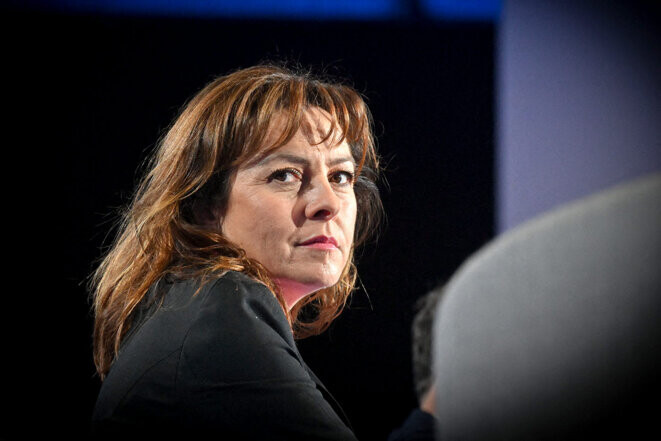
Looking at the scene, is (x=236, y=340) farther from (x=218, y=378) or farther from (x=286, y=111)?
(x=286, y=111)

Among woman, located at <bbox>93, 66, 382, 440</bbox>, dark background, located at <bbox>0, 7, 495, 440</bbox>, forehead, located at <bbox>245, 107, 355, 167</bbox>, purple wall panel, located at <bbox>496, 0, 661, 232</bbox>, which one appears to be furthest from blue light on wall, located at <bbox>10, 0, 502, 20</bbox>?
forehead, located at <bbox>245, 107, 355, 167</bbox>

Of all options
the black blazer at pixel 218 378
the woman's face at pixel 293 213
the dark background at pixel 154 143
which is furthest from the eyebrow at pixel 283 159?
the dark background at pixel 154 143

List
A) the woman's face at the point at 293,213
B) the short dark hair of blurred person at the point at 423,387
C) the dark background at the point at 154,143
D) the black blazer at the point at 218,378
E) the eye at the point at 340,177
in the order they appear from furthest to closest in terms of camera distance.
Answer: the dark background at the point at 154,143 → the eye at the point at 340,177 → the woman's face at the point at 293,213 → the black blazer at the point at 218,378 → the short dark hair of blurred person at the point at 423,387

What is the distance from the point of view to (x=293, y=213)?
1.18 metres

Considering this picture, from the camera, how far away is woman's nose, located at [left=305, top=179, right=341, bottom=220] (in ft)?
3.88

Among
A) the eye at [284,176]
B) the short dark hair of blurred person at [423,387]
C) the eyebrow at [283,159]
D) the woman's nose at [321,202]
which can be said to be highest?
the eyebrow at [283,159]

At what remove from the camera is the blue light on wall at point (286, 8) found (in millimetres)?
2018

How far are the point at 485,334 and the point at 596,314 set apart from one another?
5cm

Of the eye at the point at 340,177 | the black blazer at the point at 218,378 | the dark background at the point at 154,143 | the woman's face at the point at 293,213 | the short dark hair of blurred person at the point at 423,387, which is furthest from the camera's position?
the dark background at the point at 154,143

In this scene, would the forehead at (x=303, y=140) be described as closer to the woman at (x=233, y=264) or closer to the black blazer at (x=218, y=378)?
the woman at (x=233, y=264)

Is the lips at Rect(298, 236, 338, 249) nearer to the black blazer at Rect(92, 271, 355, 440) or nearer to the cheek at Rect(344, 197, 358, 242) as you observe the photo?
the cheek at Rect(344, 197, 358, 242)

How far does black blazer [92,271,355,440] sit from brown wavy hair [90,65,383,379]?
5.6 inches

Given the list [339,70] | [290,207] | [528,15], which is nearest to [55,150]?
[339,70]

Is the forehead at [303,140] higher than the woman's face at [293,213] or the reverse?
higher
